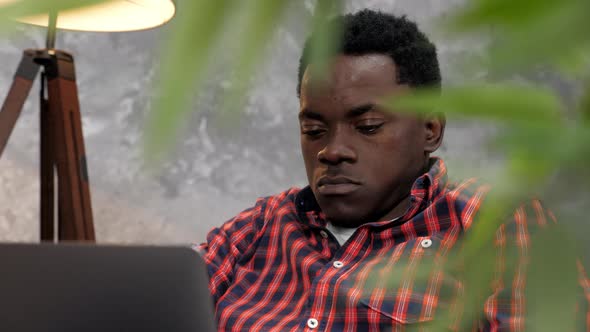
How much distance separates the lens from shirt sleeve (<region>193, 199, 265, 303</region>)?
1175mm

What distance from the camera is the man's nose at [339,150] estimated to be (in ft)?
3.54

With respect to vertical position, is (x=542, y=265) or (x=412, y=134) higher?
(x=412, y=134)

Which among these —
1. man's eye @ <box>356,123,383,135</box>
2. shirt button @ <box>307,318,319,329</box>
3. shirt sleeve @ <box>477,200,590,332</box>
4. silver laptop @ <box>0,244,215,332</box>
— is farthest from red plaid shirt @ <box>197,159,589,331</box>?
shirt sleeve @ <box>477,200,590,332</box>

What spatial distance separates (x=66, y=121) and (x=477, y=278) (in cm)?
149

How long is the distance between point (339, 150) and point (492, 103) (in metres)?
0.99

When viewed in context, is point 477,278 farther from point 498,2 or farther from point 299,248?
point 299,248

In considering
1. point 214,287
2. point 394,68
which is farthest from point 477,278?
point 214,287

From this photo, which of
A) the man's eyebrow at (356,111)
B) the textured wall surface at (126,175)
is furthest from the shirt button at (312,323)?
the textured wall surface at (126,175)

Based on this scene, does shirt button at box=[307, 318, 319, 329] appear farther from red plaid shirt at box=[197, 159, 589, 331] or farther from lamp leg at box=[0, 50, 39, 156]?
lamp leg at box=[0, 50, 39, 156]

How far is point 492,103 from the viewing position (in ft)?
0.31

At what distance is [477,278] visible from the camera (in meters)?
0.13

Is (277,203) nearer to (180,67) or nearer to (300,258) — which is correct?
(300,258)

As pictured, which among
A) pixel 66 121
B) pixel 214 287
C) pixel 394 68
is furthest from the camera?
pixel 66 121

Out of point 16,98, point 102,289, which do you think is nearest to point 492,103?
point 102,289
